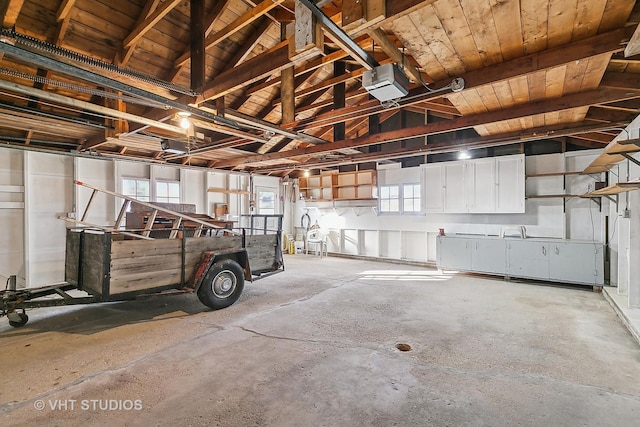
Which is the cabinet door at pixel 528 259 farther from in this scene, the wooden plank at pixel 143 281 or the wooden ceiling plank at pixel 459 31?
the wooden plank at pixel 143 281

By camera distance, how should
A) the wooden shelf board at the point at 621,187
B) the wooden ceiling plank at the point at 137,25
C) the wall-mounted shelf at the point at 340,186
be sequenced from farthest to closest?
the wall-mounted shelf at the point at 340,186 < the wooden ceiling plank at the point at 137,25 < the wooden shelf board at the point at 621,187

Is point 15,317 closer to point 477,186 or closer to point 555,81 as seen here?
point 555,81

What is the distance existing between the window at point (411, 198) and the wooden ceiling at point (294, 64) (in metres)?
2.23

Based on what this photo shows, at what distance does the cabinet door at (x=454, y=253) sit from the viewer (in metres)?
6.73

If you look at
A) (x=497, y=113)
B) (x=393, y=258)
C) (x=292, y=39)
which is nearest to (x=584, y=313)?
(x=497, y=113)

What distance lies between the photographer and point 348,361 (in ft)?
9.32

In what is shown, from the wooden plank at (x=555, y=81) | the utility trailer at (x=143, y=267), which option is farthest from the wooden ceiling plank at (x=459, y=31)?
the utility trailer at (x=143, y=267)

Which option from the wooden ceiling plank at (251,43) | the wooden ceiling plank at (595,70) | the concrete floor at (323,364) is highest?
the wooden ceiling plank at (251,43)

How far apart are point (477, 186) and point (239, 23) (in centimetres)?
606

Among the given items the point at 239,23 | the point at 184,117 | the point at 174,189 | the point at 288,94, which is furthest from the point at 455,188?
the point at 174,189

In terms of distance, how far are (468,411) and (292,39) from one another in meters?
3.02

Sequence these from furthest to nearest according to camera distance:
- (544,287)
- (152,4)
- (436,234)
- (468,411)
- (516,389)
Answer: (436,234)
(544,287)
(152,4)
(516,389)
(468,411)

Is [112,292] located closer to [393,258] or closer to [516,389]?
[516,389]

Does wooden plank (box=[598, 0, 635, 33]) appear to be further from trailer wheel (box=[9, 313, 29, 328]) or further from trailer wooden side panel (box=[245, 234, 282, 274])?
trailer wheel (box=[9, 313, 29, 328])
